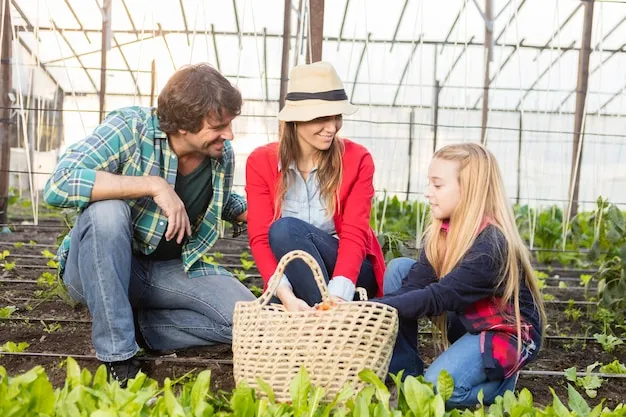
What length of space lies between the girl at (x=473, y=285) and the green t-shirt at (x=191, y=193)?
2.50ft

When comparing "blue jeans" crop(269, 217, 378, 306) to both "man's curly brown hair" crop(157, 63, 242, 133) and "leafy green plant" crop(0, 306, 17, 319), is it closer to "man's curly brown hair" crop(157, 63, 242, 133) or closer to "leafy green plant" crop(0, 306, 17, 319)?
"man's curly brown hair" crop(157, 63, 242, 133)

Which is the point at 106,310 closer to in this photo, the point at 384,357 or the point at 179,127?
the point at 179,127

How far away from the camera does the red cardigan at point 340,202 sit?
89.0 inches

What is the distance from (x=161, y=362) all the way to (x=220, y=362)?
19 cm

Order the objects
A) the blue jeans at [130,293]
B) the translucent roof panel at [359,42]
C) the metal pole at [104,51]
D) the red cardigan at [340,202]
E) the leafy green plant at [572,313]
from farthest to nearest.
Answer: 1. the translucent roof panel at [359,42]
2. the metal pole at [104,51]
3. the leafy green plant at [572,313]
4. the red cardigan at [340,202]
5. the blue jeans at [130,293]

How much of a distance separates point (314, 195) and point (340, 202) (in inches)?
3.6

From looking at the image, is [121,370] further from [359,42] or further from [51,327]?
[359,42]

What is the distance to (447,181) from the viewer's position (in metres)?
2.07

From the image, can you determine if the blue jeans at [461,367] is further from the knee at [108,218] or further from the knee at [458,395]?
the knee at [108,218]

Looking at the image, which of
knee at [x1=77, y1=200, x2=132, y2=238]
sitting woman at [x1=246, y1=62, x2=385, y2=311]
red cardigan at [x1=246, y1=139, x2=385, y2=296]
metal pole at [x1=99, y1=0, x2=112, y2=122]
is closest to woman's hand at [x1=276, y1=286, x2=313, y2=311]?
sitting woman at [x1=246, y1=62, x2=385, y2=311]

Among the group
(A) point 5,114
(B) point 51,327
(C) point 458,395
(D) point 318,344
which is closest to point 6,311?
(B) point 51,327

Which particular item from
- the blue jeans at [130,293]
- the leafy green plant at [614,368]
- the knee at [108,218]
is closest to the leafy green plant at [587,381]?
the leafy green plant at [614,368]

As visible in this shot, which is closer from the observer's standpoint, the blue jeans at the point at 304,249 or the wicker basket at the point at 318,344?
the wicker basket at the point at 318,344

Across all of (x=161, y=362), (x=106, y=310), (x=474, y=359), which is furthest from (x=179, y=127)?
(x=474, y=359)
